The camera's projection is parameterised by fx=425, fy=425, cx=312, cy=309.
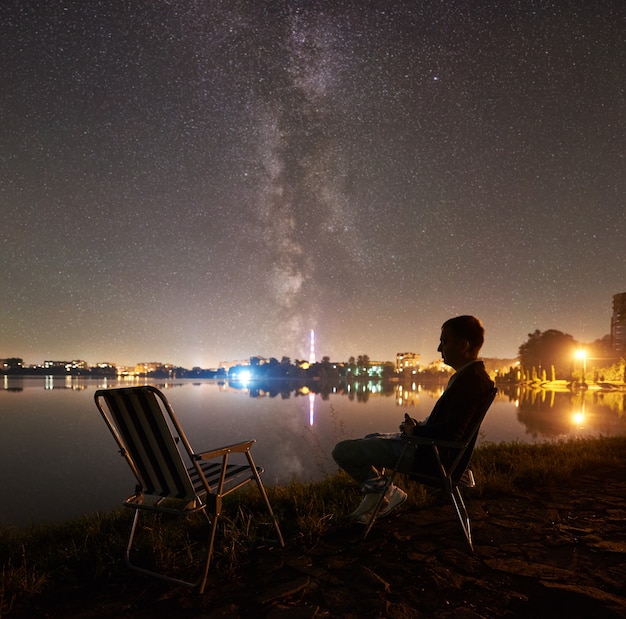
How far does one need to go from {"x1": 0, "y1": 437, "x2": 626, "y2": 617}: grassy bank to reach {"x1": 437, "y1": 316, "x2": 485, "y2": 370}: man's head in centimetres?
190

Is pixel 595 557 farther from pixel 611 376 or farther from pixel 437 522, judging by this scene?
pixel 611 376

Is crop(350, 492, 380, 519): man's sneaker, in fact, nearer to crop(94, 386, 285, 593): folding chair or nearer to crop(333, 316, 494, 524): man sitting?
crop(333, 316, 494, 524): man sitting

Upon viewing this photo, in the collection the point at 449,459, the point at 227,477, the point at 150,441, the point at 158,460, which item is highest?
the point at 150,441

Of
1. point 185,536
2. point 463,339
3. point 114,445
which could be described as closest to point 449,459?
point 463,339

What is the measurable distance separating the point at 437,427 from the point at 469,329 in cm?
91

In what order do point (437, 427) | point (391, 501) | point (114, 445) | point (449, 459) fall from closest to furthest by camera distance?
1. point (437, 427)
2. point (449, 459)
3. point (391, 501)
4. point (114, 445)

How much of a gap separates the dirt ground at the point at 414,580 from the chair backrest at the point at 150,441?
0.64m

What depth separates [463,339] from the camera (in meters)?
3.72

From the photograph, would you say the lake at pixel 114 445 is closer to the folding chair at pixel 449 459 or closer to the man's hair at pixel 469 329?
the folding chair at pixel 449 459

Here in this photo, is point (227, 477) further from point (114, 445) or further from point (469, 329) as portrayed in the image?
point (114, 445)

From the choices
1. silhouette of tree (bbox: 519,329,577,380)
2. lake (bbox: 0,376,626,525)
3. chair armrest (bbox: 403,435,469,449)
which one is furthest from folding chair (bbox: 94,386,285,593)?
silhouette of tree (bbox: 519,329,577,380)

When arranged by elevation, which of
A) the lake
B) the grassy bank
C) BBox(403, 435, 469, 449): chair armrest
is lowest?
the lake

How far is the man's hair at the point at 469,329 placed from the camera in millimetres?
3723

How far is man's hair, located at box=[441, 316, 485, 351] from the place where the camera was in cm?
372
